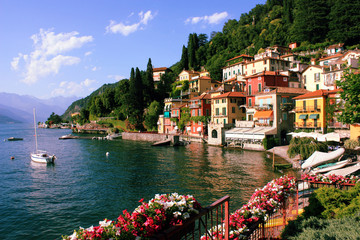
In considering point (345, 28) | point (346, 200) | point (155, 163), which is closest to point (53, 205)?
point (155, 163)

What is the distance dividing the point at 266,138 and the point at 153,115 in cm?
4065

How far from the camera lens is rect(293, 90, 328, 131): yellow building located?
112 ft

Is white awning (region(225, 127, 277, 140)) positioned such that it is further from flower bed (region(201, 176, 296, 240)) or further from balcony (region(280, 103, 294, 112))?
flower bed (region(201, 176, 296, 240))

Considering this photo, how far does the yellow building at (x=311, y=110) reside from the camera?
34281 mm

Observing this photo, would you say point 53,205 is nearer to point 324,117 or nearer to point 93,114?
point 324,117

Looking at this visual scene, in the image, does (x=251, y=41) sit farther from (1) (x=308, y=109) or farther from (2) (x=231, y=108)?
(1) (x=308, y=109)

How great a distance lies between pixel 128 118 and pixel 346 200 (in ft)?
250

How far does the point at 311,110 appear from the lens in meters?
35.6

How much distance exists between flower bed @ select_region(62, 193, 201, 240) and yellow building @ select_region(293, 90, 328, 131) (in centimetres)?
3628

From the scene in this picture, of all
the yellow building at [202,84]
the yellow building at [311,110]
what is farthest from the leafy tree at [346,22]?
the yellow building at [311,110]

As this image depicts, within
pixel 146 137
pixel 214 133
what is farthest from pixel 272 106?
pixel 146 137

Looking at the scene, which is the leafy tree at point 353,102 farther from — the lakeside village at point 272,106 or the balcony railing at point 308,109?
the balcony railing at point 308,109

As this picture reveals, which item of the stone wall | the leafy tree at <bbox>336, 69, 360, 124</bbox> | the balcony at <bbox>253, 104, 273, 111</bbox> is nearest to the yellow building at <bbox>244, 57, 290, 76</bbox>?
the balcony at <bbox>253, 104, 273, 111</bbox>

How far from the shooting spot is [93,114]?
104625mm
